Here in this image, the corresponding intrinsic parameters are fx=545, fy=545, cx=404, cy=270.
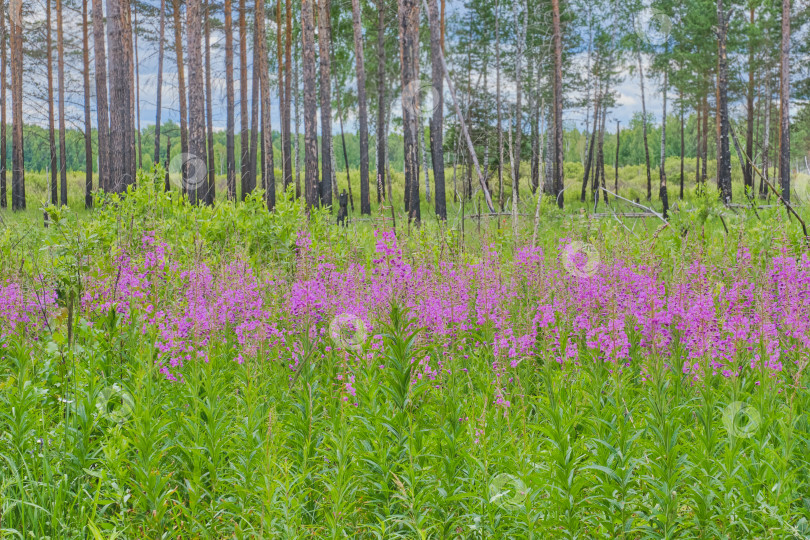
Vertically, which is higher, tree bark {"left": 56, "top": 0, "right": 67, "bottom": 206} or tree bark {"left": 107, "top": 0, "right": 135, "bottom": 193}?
tree bark {"left": 56, "top": 0, "right": 67, "bottom": 206}

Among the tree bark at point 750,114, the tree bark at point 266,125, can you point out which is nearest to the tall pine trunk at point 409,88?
the tree bark at point 266,125

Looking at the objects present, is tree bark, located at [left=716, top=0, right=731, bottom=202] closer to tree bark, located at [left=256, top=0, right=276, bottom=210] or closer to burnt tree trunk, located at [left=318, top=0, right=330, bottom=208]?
burnt tree trunk, located at [left=318, top=0, right=330, bottom=208]

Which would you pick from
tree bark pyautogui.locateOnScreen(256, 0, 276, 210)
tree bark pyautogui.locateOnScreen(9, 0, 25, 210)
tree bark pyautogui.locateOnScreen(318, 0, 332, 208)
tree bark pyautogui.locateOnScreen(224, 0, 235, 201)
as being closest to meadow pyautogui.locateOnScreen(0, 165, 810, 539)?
tree bark pyautogui.locateOnScreen(318, 0, 332, 208)

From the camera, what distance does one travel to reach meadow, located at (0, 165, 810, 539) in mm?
2703

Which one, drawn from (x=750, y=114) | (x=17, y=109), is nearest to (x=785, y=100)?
(x=750, y=114)

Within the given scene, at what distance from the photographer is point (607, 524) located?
2.56 metres

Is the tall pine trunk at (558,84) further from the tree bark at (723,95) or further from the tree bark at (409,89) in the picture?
the tree bark at (409,89)

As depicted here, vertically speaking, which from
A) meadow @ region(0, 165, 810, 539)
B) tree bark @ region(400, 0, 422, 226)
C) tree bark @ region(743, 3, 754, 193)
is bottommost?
meadow @ region(0, 165, 810, 539)

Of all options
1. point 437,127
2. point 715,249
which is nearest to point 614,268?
point 715,249

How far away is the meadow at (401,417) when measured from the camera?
270cm

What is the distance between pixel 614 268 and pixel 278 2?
2503 cm

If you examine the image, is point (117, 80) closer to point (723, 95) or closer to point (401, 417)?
point (401, 417)

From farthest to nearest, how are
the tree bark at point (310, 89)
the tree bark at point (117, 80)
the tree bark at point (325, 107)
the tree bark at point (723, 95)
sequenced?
the tree bark at point (723, 95), the tree bark at point (325, 107), the tree bark at point (310, 89), the tree bark at point (117, 80)

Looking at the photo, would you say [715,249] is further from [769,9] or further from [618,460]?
[769,9]
